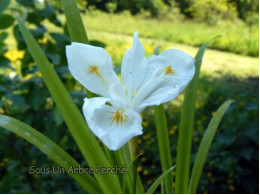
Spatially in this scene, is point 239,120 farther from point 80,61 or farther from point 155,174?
point 80,61

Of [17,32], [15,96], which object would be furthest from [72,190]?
Result: [17,32]

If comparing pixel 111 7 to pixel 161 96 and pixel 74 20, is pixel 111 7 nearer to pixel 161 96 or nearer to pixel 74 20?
pixel 74 20

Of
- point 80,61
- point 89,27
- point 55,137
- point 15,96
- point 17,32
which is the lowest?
point 89,27

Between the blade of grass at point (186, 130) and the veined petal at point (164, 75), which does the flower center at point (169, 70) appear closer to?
the veined petal at point (164, 75)

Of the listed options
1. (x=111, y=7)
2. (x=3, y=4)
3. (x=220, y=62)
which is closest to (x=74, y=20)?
(x=3, y=4)

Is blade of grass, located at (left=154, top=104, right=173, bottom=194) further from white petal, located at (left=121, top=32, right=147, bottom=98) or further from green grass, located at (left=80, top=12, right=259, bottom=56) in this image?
green grass, located at (left=80, top=12, right=259, bottom=56)

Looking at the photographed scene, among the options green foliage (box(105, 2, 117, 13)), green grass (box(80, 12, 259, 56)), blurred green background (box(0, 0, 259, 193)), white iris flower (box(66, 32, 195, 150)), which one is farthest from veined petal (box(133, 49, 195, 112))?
green foliage (box(105, 2, 117, 13))
